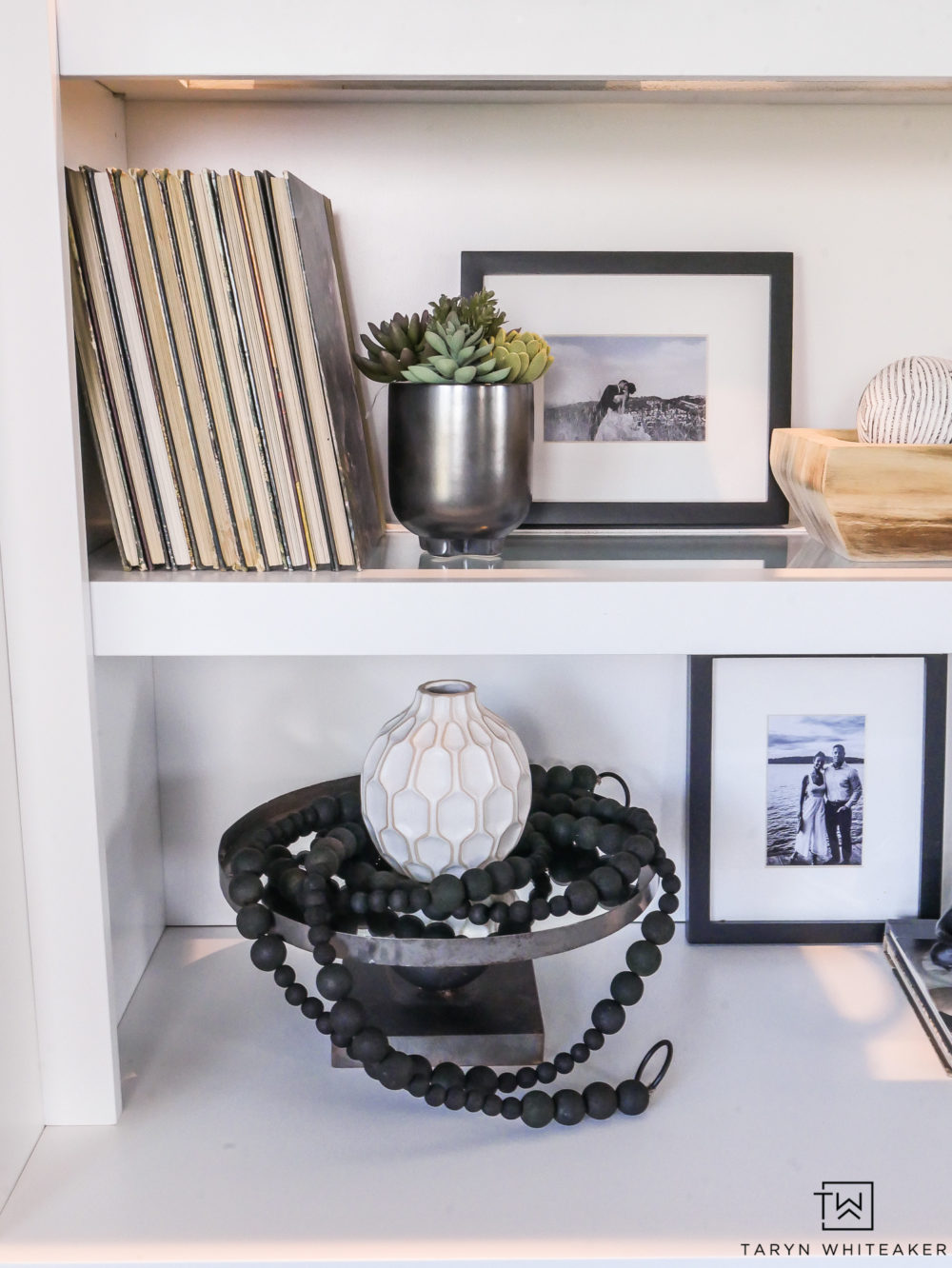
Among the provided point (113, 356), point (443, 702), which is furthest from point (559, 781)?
point (113, 356)

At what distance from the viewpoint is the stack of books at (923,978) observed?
2.68 feet

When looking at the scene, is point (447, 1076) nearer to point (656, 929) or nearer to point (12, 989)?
point (656, 929)

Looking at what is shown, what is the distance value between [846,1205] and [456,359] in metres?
0.55

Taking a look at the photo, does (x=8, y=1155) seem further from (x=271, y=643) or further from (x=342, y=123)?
(x=342, y=123)

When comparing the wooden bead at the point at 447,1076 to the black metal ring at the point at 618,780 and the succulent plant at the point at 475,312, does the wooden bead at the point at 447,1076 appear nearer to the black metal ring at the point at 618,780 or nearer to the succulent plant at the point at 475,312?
the black metal ring at the point at 618,780

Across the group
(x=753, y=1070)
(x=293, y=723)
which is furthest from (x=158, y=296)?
(x=753, y=1070)

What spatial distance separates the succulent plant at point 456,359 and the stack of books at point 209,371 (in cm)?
6

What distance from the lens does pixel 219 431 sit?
711mm

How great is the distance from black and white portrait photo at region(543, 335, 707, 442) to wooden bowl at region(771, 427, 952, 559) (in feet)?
0.63

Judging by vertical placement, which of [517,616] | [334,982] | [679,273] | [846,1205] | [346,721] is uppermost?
[679,273]

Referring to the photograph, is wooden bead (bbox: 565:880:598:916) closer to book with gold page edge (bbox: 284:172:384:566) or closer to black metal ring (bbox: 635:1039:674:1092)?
black metal ring (bbox: 635:1039:674:1092)

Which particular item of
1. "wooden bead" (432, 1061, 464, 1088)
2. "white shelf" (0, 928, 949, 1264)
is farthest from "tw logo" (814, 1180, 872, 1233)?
"wooden bead" (432, 1061, 464, 1088)

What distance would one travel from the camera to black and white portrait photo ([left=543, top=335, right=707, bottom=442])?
91 centimetres

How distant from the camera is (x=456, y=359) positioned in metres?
0.73
